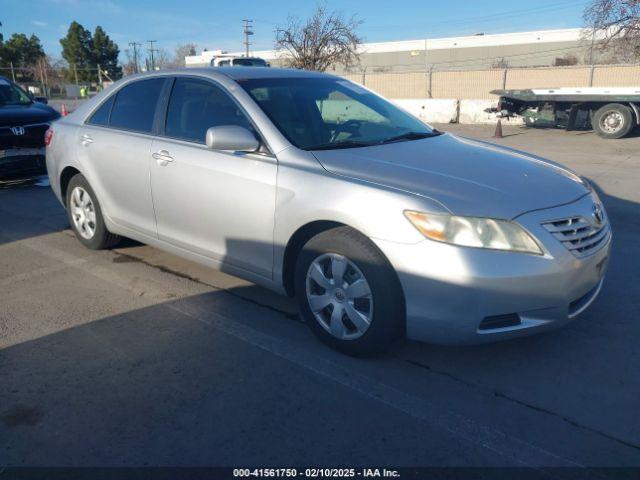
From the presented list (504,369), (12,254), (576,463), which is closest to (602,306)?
(504,369)

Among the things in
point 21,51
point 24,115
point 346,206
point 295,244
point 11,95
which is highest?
point 21,51

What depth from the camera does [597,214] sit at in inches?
129

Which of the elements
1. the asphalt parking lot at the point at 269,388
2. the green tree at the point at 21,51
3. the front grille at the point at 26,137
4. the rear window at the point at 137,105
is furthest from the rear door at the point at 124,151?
the green tree at the point at 21,51

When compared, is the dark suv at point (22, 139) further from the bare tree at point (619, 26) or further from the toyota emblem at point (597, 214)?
the bare tree at point (619, 26)

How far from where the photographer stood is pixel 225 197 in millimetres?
3686

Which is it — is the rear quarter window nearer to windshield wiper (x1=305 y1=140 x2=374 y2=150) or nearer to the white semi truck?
windshield wiper (x1=305 y1=140 x2=374 y2=150)

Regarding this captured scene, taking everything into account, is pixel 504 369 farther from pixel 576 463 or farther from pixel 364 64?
pixel 364 64

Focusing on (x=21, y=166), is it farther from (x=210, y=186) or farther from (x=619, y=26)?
(x=619, y=26)

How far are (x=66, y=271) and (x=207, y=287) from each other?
1.40 meters

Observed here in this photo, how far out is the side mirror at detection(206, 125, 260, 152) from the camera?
11.3 ft

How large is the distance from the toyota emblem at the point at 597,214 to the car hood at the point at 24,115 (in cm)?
808

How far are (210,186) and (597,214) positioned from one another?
2523 millimetres

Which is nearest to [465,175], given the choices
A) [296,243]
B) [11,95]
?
[296,243]

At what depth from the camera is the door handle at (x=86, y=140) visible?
4856mm
